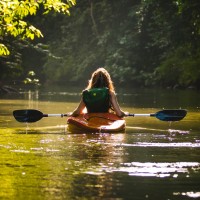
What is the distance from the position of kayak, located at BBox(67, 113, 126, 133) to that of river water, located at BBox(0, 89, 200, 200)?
239mm

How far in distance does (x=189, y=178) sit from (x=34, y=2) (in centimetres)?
634

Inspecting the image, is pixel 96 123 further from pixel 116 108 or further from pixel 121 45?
pixel 121 45

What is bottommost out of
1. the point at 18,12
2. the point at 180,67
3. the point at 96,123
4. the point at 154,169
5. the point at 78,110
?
the point at 154,169

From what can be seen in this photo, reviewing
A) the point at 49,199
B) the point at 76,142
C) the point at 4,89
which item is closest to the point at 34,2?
the point at 76,142

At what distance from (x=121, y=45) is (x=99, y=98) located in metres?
44.1

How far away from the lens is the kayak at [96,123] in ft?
48.5

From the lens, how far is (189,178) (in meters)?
8.82

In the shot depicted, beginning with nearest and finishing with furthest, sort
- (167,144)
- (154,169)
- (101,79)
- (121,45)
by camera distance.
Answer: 1. (154,169)
2. (167,144)
3. (101,79)
4. (121,45)

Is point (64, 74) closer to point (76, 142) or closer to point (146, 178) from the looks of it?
point (76, 142)

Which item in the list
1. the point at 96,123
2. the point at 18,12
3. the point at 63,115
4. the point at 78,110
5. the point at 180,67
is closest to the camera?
the point at 18,12

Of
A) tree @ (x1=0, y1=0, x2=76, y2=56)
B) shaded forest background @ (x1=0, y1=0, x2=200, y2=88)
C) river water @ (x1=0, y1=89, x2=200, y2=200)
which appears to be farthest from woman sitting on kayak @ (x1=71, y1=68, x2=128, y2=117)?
shaded forest background @ (x1=0, y1=0, x2=200, y2=88)

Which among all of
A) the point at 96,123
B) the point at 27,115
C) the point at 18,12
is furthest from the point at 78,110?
the point at 18,12

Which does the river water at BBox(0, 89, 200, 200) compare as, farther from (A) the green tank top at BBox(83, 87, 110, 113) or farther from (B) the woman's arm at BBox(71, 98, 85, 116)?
(A) the green tank top at BBox(83, 87, 110, 113)

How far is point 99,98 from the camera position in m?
15.8
